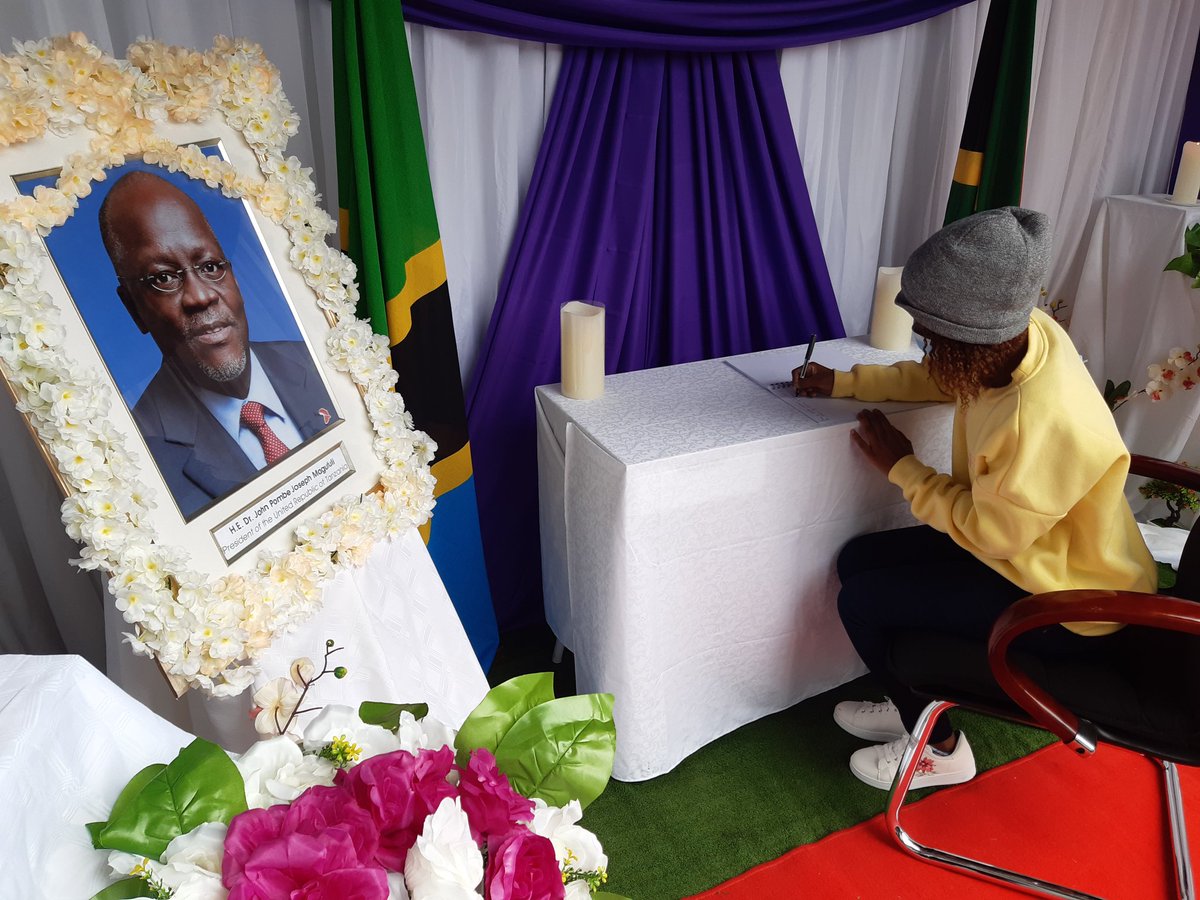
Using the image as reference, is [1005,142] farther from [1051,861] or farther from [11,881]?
[11,881]

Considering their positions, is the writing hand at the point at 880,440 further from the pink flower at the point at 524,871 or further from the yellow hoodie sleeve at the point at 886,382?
the pink flower at the point at 524,871

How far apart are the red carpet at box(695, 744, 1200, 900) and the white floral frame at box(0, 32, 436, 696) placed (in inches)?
35.9

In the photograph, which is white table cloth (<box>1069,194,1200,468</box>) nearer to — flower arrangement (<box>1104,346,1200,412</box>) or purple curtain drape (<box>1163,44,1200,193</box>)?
flower arrangement (<box>1104,346,1200,412</box>)

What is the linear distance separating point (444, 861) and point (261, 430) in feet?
2.36

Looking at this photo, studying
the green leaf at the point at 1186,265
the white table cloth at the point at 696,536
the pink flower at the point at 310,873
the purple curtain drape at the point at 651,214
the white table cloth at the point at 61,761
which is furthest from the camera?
the green leaf at the point at 1186,265

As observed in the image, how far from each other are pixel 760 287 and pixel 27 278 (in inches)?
60.6

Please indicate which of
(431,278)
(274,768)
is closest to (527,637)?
(431,278)

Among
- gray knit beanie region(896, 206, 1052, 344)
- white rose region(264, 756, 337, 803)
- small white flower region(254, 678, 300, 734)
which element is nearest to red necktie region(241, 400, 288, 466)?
small white flower region(254, 678, 300, 734)

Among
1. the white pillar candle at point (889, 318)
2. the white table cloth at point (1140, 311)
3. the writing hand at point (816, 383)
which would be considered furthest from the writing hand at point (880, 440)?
the white table cloth at point (1140, 311)

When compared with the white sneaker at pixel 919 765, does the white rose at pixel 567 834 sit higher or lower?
higher

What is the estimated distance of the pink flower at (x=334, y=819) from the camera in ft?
1.67

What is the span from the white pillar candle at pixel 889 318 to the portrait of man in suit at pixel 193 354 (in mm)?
1251

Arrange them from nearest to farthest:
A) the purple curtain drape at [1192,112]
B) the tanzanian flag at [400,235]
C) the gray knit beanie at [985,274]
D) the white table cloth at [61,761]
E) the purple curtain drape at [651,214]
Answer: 1. the white table cloth at [61,761]
2. the gray knit beanie at [985,274]
3. the tanzanian flag at [400,235]
4. the purple curtain drape at [651,214]
5. the purple curtain drape at [1192,112]

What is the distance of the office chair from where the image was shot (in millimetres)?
1150
